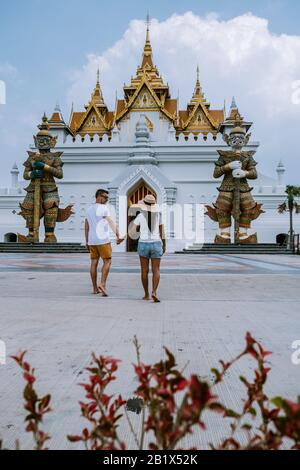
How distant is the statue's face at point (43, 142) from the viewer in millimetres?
22703

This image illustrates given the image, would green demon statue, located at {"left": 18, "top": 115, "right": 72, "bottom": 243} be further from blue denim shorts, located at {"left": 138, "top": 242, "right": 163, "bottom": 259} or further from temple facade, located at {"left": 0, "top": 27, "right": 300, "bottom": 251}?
blue denim shorts, located at {"left": 138, "top": 242, "right": 163, "bottom": 259}

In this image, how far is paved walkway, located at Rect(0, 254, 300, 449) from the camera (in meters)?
1.94

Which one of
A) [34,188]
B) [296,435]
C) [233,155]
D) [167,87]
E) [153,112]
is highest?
[167,87]

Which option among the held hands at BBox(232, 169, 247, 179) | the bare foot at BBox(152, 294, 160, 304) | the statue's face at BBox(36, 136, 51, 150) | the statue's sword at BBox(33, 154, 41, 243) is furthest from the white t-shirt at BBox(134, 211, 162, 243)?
the statue's face at BBox(36, 136, 51, 150)

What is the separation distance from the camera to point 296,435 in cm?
82

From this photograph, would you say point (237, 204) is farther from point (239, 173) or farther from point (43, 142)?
point (43, 142)

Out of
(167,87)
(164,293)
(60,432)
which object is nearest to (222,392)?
(60,432)

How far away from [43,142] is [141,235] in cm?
1901

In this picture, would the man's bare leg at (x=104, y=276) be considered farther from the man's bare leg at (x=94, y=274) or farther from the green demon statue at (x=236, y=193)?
the green demon statue at (x=236, y=193)

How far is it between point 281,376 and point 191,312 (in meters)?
1.90

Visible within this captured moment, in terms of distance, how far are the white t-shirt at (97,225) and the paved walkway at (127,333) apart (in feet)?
2.39

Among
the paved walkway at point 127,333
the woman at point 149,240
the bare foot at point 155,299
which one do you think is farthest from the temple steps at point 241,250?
the bare foot at point 155,299

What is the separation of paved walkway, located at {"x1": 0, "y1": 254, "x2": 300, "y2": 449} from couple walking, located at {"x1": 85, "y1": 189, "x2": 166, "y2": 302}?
0.32 meters
